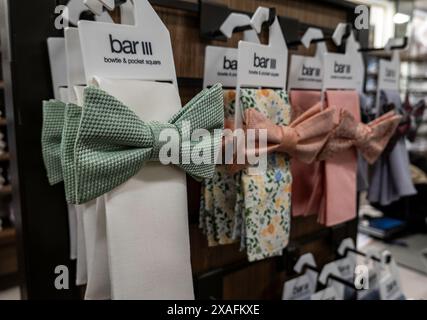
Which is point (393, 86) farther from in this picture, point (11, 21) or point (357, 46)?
point (11, 21)

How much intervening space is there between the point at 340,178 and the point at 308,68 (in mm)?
272

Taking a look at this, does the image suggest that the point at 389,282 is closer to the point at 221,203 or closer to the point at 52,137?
the point at 221,203

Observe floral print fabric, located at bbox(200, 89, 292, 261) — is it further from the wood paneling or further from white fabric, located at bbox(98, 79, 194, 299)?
white fabric, located at bbox(98, 79, 194, 299)

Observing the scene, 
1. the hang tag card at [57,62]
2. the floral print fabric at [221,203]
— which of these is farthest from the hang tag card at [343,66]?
the hang tag card at [57,62]

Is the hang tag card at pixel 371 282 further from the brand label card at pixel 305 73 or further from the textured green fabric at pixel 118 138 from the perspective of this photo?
the textured green fabric at pixel 118 138

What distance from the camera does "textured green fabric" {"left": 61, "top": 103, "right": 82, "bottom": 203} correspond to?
1.61 ft

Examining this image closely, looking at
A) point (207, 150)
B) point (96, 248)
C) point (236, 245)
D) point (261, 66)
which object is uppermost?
point (261, 66)

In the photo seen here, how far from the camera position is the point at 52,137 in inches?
23.8

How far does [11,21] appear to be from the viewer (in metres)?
0.61

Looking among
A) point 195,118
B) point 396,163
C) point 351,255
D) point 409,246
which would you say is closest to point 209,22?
point 195,118

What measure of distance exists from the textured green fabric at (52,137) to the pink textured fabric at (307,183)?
Result: 0.50 m

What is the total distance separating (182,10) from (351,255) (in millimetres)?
855

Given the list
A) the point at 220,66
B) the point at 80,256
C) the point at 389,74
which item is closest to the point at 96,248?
the point at 80,256

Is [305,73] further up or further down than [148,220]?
further up
